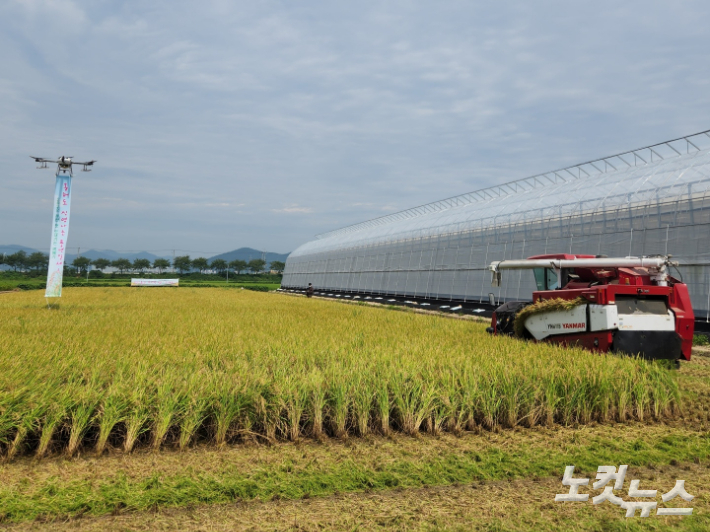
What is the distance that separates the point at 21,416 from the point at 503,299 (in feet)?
72.9

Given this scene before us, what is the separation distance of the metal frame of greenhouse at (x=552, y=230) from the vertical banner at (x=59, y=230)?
19.1 meters

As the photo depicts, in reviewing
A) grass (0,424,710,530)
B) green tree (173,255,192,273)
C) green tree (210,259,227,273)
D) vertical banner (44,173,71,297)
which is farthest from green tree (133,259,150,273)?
grass (0,424,710,530)

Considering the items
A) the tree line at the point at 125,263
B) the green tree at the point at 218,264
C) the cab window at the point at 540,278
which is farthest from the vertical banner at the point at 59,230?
the green tree at the point at 218,264

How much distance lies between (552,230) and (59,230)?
2085 cm

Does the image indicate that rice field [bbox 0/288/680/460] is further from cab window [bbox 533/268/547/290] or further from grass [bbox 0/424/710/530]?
cab window [bbox 533/268/547/290]

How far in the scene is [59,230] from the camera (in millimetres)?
20641

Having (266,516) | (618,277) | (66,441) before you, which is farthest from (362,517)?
(618,277)

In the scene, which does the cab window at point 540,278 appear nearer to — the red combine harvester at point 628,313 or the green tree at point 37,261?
the red combine harvester at point 628,313

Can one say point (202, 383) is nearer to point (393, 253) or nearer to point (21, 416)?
point (21, 416)

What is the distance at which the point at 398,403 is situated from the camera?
251 inches

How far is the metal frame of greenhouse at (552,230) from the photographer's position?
17094mm

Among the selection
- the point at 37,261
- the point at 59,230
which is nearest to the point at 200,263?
the point at 37,261

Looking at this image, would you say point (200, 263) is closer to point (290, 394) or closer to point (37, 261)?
point (37, 261)

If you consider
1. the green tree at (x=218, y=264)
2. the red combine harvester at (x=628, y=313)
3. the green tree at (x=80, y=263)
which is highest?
the green tree at (x=218, y=264)
